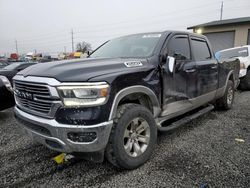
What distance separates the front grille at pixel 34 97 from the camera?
2.39 metres

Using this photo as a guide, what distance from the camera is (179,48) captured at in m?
3.77

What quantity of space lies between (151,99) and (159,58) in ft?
2.11

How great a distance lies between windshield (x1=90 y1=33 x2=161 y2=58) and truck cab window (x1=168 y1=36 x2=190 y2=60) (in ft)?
0.94

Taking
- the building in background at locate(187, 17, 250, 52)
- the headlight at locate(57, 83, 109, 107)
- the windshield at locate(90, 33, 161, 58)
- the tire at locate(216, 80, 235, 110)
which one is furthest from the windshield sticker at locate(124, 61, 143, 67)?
the building in background at locate(187, 17, 250, 52)

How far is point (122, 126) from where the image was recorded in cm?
256

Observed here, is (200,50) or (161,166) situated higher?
(200,50)

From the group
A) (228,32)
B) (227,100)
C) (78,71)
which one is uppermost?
(228,32)

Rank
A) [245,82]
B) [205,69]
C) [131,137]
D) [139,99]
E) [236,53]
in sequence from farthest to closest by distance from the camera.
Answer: [236,53]
[245,82]
[205,69]
[139,99]
[131,137]

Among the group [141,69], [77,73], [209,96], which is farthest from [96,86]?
[209,96]

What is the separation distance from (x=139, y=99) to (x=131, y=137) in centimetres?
58

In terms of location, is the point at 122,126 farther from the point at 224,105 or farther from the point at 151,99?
the point at 224,105

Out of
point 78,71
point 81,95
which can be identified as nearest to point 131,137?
point 81,95

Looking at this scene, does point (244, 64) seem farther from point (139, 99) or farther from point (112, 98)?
point (112, 98)

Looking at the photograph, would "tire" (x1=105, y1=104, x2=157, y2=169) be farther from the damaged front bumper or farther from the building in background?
the building in background
